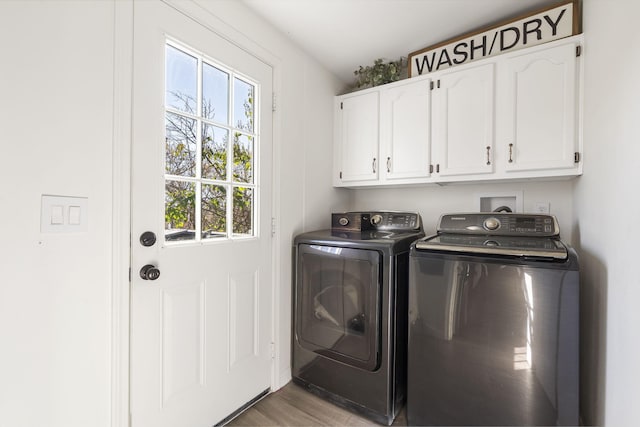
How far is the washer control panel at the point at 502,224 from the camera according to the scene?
1468mm

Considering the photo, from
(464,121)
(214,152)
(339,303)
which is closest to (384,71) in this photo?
(464,121)

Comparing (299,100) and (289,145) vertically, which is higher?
(299,100)

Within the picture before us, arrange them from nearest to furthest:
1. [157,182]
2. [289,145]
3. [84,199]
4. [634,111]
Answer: [634,111]
[84,199]
[157,182]
[289,145]

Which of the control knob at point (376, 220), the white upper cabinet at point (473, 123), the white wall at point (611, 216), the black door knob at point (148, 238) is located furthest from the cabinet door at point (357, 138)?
the black door knob at point (148, 238)

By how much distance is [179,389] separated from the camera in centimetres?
129

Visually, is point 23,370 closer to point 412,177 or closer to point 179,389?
point 179,389

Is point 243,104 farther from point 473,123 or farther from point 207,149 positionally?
point 473,123

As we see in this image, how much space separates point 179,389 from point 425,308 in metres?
1.27

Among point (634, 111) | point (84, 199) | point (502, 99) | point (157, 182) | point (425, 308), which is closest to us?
point (634, 111)

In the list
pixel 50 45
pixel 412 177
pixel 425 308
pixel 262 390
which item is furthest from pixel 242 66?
pixel 262 390

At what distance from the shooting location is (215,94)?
1.46 meters

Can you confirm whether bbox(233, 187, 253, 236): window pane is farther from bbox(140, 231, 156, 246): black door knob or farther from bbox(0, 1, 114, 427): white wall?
bbox(0, 1, 114, 427): white wall

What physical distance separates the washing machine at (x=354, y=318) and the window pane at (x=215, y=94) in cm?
90

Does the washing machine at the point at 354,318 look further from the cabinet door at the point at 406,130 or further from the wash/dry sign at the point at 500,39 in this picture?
the wash/dry sign at the point at 500,39
